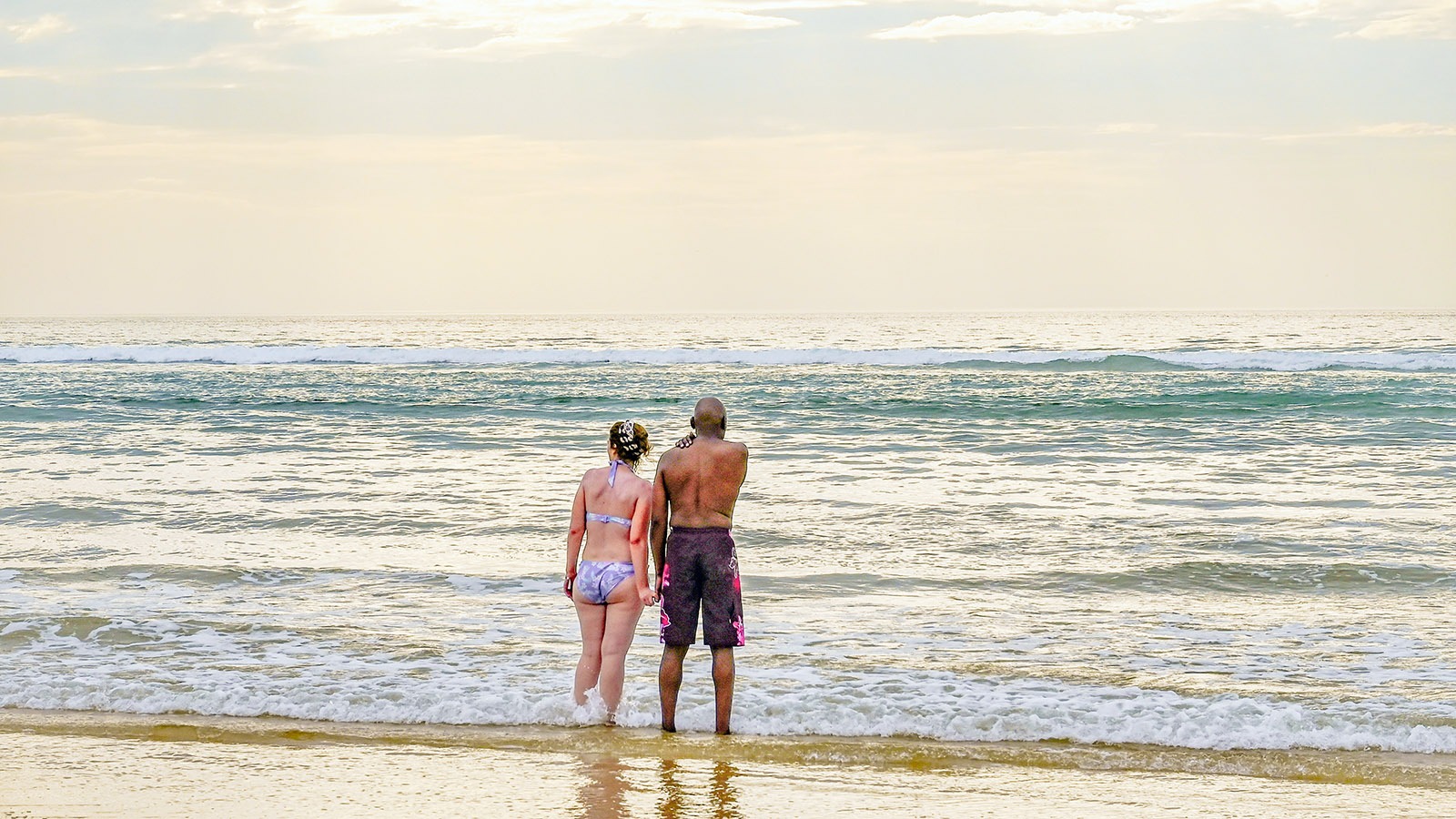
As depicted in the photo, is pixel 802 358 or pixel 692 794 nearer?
pixel 692 794

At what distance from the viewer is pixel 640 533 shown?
5605 mm

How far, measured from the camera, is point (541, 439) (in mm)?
19531

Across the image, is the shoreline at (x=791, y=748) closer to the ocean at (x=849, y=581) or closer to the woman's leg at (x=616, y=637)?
the ocean at (x=849, y=581)

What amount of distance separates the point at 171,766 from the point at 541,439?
48.1 ft

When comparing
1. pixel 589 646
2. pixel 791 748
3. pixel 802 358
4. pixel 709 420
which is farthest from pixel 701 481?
pixel 802 358

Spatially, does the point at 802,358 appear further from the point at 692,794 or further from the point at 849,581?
the point at 692,794

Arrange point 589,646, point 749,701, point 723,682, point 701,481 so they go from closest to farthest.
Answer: point 701,481
point 723,682
point 589,646
point 749,701

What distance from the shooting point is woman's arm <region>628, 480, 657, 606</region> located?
5.59 meters

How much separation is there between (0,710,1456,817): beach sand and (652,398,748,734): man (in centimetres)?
42

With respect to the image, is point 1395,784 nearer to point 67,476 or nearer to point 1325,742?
point 1325,742

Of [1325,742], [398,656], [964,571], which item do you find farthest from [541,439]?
[1325,742]

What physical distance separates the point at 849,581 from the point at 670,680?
12.1 ft

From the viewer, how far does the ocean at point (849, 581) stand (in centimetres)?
587

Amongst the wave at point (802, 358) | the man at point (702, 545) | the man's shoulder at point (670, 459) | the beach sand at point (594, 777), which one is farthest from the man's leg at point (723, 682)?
the wave at point (802, 358)
